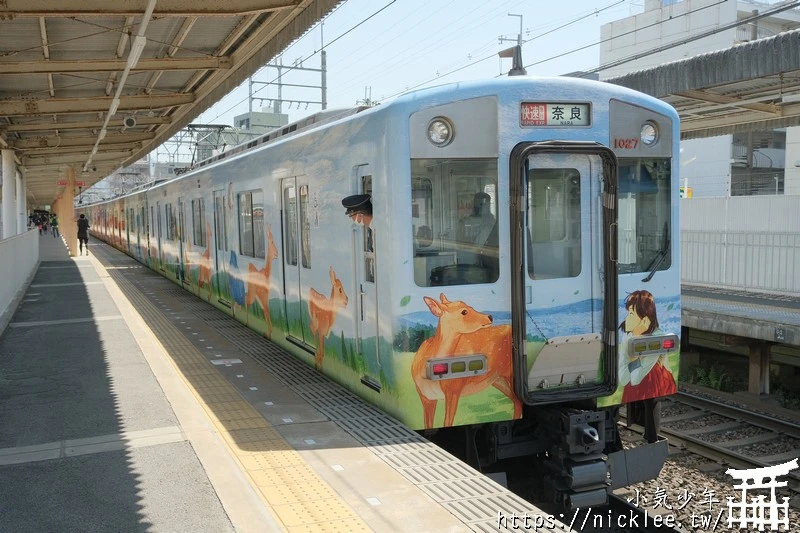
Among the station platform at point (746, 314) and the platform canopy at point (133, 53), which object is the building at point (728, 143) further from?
the platform canopy at point (133, 53)

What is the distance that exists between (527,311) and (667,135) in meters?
1.82

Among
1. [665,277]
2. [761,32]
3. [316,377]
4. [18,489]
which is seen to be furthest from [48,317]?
[761,32]

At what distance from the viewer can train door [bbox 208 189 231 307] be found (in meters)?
11.3

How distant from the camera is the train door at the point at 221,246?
11.3 meters

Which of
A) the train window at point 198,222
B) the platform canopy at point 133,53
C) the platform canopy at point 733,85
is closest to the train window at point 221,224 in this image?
the train window at point 198,222

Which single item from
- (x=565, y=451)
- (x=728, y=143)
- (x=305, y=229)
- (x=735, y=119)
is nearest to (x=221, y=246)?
(x=305, y=229)

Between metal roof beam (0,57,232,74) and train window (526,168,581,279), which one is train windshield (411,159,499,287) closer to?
train window (526,168,581,279)

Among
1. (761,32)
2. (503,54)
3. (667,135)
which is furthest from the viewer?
(761,32)

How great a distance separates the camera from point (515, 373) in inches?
212

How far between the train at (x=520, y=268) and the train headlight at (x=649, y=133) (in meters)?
0.01

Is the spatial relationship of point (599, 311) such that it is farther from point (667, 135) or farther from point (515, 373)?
point (667, 135)

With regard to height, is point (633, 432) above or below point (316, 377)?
below

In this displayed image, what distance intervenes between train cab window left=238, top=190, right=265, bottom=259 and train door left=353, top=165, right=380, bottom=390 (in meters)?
3.19

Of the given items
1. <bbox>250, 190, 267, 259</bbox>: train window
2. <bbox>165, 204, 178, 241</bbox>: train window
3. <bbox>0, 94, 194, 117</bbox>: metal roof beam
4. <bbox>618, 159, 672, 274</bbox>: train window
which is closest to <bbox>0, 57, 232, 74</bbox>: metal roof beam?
<bbox>250, 190, 267, 259</bbox>: train window
